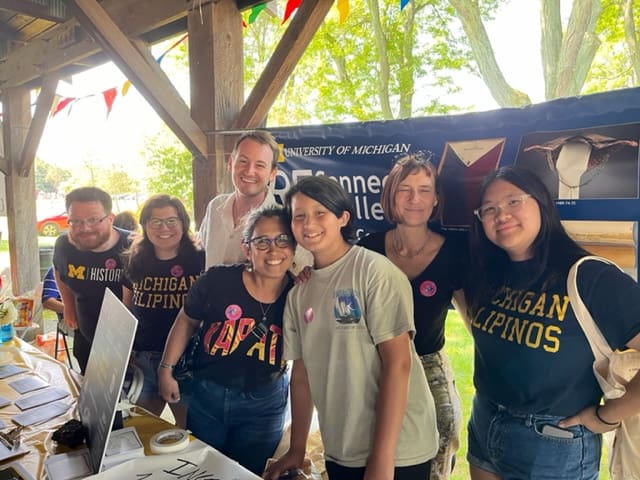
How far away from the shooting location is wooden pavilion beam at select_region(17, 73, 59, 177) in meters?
4.39

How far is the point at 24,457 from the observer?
1.43 metres

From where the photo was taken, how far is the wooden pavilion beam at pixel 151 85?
267 centimetres

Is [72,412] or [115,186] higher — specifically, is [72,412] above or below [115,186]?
below

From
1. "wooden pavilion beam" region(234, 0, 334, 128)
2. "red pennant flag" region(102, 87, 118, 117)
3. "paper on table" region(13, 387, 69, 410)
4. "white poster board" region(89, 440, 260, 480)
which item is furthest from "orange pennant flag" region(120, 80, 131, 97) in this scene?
"white poster board" region(89, 440, 260, 480)

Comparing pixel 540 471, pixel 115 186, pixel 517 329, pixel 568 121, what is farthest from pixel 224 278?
pixel 115 186

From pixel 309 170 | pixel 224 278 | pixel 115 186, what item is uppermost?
pixel 115 186

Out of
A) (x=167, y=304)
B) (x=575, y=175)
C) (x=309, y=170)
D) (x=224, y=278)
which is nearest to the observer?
(x=575, y=175)

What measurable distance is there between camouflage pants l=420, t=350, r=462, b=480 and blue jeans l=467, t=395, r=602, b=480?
0.26 metres

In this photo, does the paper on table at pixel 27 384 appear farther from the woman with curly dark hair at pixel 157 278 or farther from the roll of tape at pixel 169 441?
the roll of tape at pixel 169 441

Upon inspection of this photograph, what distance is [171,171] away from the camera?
356 inches

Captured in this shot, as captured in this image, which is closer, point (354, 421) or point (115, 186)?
point (354, 421)

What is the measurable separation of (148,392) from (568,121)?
2.10 meters

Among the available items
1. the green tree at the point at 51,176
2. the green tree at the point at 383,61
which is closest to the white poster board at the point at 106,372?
the green tree at the point at 383,61

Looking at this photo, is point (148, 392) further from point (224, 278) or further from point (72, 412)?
point (224, 278)
